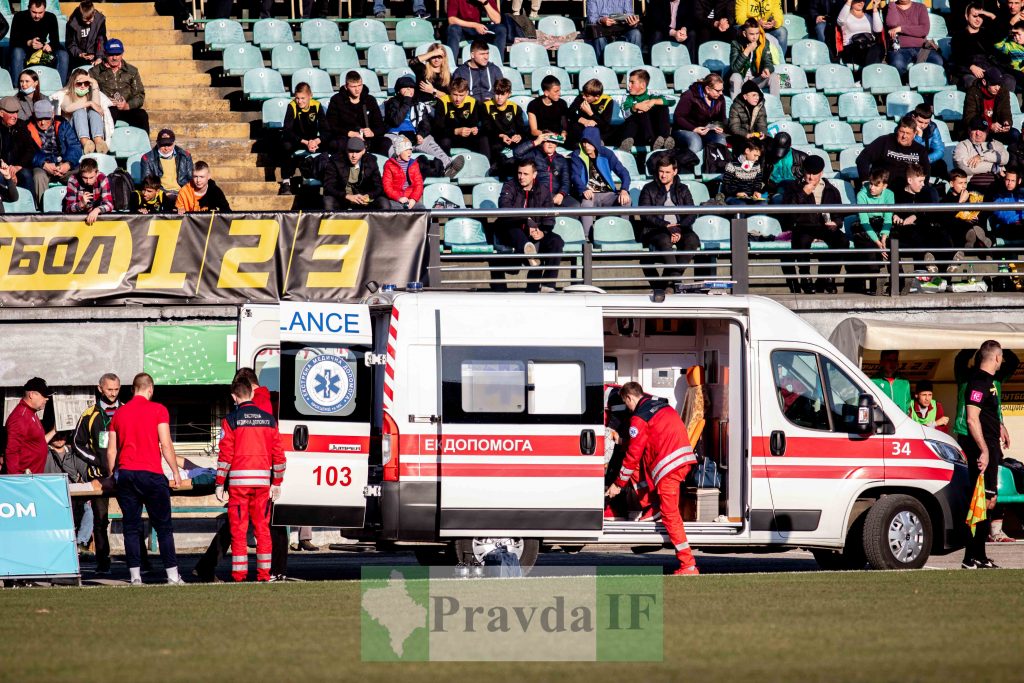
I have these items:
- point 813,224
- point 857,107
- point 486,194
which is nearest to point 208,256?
point 486,194

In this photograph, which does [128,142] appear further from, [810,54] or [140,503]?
[810,54]

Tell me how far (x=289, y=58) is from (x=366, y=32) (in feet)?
5.30

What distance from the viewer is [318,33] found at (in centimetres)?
2472

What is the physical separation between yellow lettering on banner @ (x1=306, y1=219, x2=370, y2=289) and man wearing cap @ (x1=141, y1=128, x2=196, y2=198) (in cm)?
316

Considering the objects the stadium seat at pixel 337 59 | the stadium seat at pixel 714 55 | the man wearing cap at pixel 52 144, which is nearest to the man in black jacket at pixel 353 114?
the stadium seat at pixel 337 59

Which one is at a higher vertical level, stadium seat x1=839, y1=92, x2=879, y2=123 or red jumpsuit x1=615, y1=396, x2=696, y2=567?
stadium seat x1=839, y1=92, x2=879, y2=123

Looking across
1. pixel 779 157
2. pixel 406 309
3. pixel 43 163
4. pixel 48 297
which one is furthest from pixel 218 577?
pixel 779 157

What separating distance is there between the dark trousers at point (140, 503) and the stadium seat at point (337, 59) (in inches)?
446

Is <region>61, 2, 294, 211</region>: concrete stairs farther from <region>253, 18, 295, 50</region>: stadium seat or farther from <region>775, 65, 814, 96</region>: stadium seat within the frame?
<region>775, 65, 814, 96</region>: stadium seat

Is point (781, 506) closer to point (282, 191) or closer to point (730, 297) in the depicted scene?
point (730, 297)

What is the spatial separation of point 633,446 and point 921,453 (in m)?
2.68

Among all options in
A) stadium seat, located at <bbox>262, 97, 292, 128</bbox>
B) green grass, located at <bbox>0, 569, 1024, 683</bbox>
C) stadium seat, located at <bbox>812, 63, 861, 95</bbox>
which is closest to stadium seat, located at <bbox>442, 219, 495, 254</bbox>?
stadium seat, located at <bbox>262, 97, 292, 128</bbox>

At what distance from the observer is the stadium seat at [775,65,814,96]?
79.2ft

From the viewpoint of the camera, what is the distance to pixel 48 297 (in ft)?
57.4
